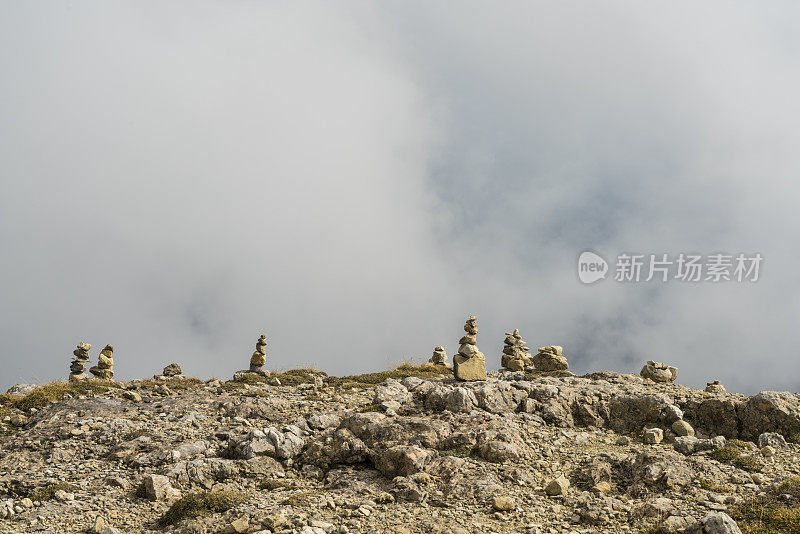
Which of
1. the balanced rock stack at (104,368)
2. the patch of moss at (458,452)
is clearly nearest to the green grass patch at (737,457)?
the patch of moss at (458,452)

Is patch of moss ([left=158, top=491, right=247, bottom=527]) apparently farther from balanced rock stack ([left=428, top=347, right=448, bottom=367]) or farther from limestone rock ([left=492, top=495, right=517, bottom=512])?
balanced rock stack ([left=428, top=347, right=448, bottom=367])

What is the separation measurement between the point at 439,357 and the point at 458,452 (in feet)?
95.6

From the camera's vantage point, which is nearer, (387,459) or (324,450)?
(387,459)

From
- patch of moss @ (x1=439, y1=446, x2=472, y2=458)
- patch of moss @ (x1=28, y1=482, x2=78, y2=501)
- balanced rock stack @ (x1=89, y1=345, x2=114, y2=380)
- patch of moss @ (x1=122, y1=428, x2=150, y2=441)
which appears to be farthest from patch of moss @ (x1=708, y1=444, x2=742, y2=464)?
balanced rock stack @ (x1=89, y1=345, x2=114, y2=380)

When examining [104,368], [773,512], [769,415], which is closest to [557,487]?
[773,512]

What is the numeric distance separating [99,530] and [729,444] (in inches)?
930

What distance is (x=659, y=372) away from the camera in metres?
35.2

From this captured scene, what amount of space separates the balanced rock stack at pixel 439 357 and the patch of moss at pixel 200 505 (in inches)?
1292

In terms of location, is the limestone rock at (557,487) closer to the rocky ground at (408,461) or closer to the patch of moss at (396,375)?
the rocky ground at (408,461)

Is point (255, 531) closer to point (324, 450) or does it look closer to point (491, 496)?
point (324, 450)

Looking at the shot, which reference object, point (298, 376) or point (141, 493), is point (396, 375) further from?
point (141, 493)

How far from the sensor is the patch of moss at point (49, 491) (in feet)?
59.5

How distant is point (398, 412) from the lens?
25.0 meters

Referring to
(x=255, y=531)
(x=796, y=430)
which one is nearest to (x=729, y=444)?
(x=796, y=430)
